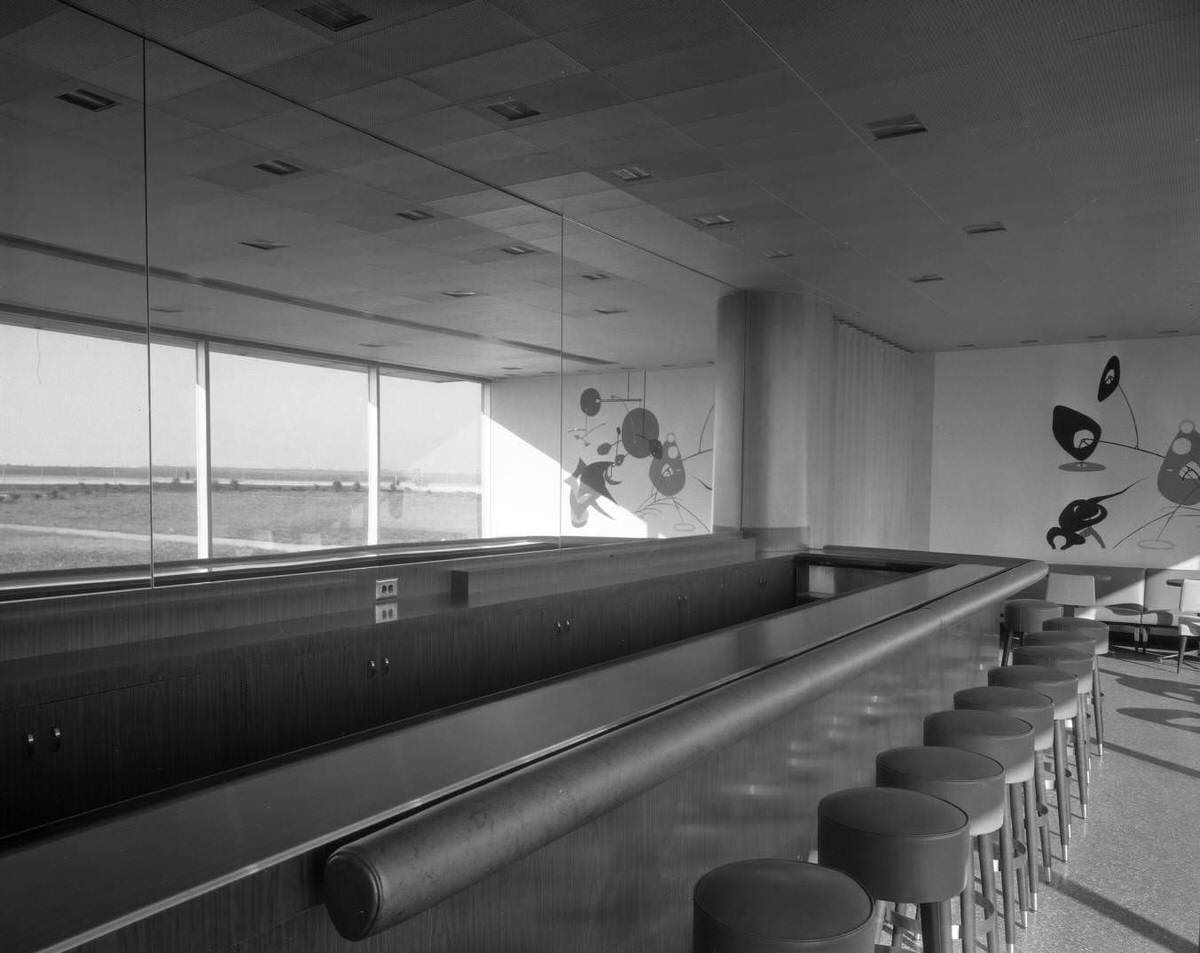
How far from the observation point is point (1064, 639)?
4145 mm

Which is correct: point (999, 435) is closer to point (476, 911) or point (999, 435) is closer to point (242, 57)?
point (242, 57)

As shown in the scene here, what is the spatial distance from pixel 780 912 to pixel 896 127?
10.3 ft

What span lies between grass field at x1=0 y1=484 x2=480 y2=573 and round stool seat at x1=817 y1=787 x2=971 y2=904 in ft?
7.81

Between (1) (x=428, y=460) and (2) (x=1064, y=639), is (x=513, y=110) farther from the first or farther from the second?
(2) (x=1064, y=639)

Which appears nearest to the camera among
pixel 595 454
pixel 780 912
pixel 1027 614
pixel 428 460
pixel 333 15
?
pixel 780 912

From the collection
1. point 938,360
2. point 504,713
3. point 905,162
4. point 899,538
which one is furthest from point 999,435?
point 504,713

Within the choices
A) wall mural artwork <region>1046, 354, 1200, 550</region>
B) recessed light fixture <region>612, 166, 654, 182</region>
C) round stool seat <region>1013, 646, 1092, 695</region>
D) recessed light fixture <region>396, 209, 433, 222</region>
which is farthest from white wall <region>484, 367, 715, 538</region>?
wall mural artwork <region>1046, 354, 1200, 550</region>

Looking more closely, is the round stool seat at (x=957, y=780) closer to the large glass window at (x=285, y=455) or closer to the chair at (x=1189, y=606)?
the large glass window at (x=285, y=455)

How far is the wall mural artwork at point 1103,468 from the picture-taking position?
9.27 m

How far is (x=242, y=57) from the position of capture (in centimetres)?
302

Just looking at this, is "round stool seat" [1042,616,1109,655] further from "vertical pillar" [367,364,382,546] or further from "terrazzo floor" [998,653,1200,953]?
"vertical pillar" [367,364,382,546]

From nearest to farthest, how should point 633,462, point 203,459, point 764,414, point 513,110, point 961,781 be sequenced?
point 961,781, point 203,459, point 513,110, point 633,462, point 764,414

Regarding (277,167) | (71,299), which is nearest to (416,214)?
(277,167)

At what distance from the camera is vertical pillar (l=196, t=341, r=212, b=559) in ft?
10.6
